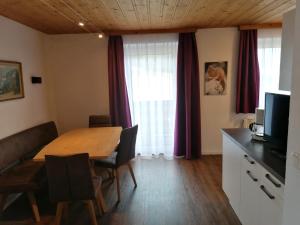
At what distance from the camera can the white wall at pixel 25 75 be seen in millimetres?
3154

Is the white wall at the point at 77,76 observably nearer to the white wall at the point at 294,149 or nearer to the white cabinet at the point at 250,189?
the white cabinet at the point at 250,189

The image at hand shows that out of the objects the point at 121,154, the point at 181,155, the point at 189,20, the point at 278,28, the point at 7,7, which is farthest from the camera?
the point at 181,155

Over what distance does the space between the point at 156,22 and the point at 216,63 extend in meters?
1.38

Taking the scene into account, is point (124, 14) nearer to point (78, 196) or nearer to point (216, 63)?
point (216, 63)

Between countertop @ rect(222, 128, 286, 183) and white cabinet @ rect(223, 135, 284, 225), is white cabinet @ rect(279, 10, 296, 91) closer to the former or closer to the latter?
countertop @ rect(222, 128, 286, 183)

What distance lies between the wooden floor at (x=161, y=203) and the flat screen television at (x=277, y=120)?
1.02 metres

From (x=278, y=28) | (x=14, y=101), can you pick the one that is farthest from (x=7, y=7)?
(x=278, y=28)

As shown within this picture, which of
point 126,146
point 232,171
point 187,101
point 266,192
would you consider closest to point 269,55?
point 187,101

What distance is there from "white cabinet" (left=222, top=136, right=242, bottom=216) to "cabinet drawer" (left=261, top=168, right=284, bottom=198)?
1.65 feet

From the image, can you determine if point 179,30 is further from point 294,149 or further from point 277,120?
point 294,149

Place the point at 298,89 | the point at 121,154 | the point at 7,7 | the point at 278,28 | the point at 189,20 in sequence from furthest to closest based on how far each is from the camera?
the point at 278,28
the point at 189,20
the point at 121,154
the point at 7,7
the point at 298,89

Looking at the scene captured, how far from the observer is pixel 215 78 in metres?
4.35

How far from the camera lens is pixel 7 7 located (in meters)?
2.74

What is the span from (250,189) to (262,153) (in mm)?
345
